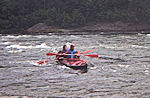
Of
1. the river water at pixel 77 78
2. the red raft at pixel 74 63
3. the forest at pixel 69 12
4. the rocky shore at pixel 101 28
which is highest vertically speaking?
the forest at pixel 69 12

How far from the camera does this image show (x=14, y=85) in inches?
598

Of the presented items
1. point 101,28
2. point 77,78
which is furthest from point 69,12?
point 77,78

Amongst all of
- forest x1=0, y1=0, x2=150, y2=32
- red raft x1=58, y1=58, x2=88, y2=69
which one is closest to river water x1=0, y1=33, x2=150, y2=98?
red raft x1=58, y1=58, x2=88, y2=69

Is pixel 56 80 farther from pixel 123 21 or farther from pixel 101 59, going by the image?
pixel 123 21

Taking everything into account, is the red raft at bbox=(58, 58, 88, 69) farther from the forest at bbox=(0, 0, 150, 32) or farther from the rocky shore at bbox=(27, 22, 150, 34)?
the forest at bbox=(0, 0, 150, 32)

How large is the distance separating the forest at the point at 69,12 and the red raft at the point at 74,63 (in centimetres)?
4730

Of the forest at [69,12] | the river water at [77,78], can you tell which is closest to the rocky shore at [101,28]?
the forest at [69,12]

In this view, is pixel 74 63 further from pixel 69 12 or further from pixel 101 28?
pixel 69 12

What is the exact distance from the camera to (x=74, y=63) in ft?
64.6

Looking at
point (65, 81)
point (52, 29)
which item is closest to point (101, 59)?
point (65, 81)

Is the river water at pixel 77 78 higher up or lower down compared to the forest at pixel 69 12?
lower down

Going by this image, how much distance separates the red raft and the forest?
47303 mm

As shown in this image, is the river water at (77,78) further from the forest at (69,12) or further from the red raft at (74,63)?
the forest at (69,12)

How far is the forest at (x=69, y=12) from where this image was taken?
2709 inches
